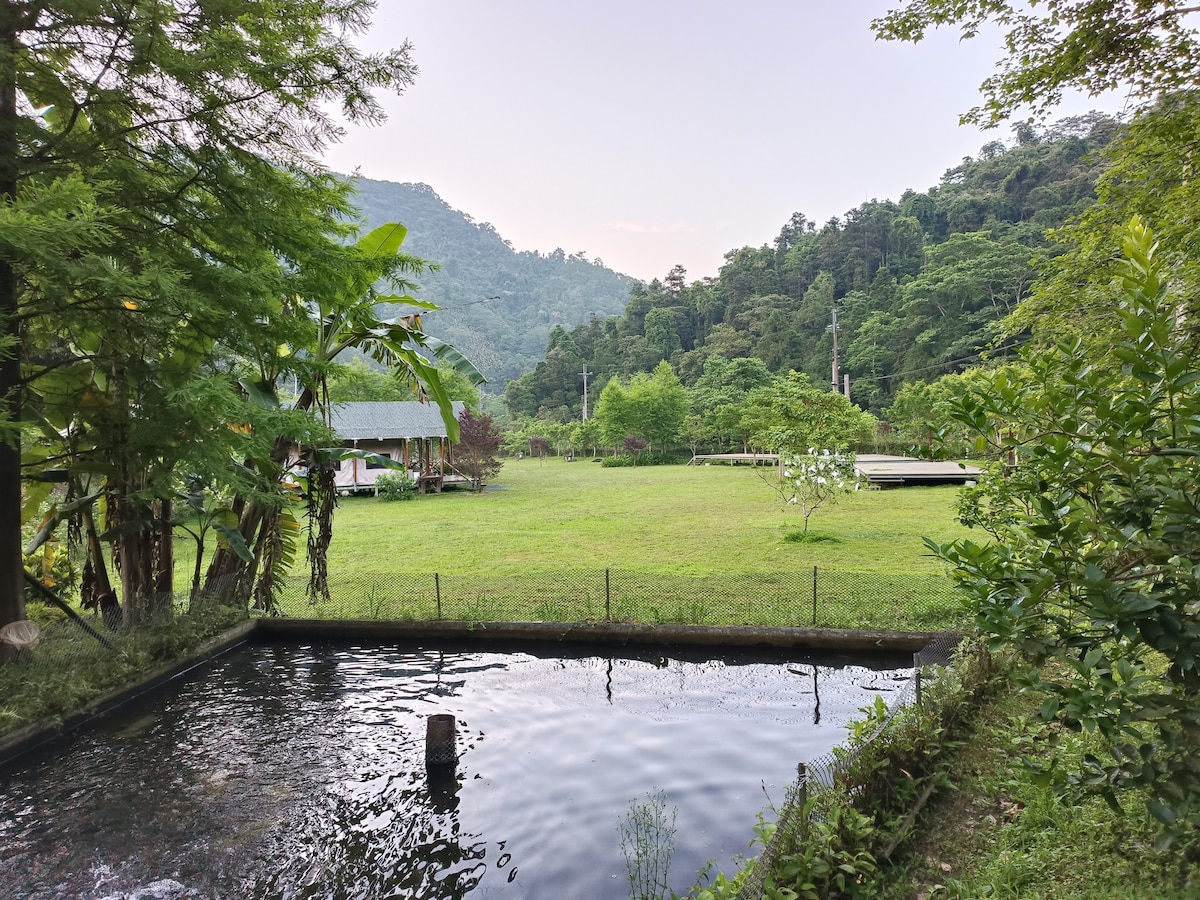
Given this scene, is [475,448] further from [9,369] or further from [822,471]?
[9,369]

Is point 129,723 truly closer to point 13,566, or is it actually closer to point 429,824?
point 13,566

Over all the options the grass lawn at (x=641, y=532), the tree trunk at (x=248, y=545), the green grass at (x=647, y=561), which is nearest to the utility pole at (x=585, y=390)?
the grass lawn at (x=641, y=532)

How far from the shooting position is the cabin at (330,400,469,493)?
1065 inches

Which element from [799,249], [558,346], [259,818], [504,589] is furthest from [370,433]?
[799,249]

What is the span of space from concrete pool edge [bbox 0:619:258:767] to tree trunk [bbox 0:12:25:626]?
3.44 feet

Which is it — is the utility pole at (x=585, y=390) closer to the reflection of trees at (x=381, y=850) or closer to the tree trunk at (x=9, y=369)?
the tree trunk at (x=9, y=369)

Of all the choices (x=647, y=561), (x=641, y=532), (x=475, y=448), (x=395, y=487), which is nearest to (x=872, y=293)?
(x=475, y=448)

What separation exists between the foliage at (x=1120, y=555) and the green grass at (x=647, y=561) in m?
6.32

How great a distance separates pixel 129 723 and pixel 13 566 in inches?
70.7

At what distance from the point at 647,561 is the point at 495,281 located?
124m

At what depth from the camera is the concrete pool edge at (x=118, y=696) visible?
216 inches

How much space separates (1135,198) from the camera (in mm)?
7859

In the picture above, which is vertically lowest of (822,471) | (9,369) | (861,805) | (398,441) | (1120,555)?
(861,805)

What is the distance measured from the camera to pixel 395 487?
25000 millimetres
